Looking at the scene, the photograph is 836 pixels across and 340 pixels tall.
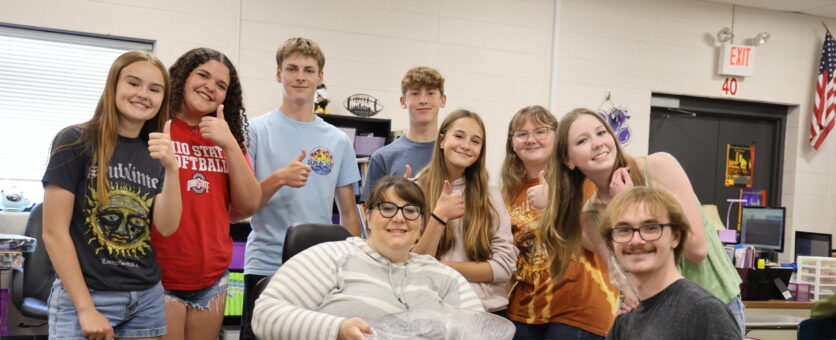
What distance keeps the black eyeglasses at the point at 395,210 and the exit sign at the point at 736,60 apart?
569cm

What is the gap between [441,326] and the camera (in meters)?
1.74

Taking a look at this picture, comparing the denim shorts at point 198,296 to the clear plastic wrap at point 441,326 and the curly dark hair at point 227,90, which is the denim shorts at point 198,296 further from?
the clear plastic wrap at point 441,326

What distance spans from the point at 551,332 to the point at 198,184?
125cm

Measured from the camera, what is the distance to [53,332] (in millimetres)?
1901

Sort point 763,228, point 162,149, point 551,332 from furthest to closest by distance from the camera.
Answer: point 763,228 < point 551,332 < point 162,149

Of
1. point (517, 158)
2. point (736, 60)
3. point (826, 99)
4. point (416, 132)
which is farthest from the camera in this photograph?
point (826, 99)

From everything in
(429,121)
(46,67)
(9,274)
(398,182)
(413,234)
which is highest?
(46,67)

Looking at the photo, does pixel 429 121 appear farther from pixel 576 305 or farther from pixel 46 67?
pixel 46 67

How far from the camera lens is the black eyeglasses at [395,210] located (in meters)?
2.02

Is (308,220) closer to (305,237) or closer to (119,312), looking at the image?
(305,237)

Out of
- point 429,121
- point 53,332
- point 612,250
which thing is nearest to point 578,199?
point 612,250

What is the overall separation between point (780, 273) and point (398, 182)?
358 cm

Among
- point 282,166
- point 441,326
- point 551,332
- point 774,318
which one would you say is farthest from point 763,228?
point 441,326

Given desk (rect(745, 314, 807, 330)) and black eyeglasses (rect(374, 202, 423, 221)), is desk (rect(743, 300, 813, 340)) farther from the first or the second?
black eyeglasses (rect(374, 202, 423, 221))
